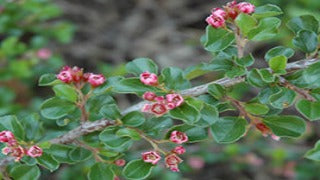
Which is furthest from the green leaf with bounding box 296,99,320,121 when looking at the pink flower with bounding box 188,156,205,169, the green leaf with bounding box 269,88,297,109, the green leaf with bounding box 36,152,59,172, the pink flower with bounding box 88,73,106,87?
the pink flower with bounding box 188,156,205,169

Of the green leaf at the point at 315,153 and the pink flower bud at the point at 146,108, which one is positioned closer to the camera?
the green leaf at the point at 315,153

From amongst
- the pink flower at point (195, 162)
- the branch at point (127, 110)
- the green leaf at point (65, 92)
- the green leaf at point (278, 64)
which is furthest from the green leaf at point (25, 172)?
the pink flower at point (195, 162)

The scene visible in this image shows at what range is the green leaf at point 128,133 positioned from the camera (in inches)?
54.7

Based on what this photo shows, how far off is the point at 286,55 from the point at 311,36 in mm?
74

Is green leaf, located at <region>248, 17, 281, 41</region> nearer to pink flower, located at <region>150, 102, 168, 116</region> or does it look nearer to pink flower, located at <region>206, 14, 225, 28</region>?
pink flower, located at <region>206, 14, 225, 28</region>

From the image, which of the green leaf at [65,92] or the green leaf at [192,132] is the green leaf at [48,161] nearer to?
the green leaf at [65,92]

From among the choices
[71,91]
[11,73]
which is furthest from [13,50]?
[71,91]

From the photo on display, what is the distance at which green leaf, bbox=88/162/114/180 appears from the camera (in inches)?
59.6

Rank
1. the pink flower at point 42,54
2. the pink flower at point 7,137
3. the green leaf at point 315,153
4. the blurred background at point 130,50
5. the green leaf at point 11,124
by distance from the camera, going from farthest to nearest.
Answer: the pink flower at point 42,54 → the blurred background at point 130,50 → the green leaf at point 11,124 → the pink flower at point 7,137 → the green leaf at point 315,153

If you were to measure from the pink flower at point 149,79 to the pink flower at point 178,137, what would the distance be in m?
0.13

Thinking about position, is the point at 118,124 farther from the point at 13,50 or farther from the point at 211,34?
the point at 13,50

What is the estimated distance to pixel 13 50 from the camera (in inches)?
92.3

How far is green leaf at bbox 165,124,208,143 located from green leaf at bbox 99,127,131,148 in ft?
0.36

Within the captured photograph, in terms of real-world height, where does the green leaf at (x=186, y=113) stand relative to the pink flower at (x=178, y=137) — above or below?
above
